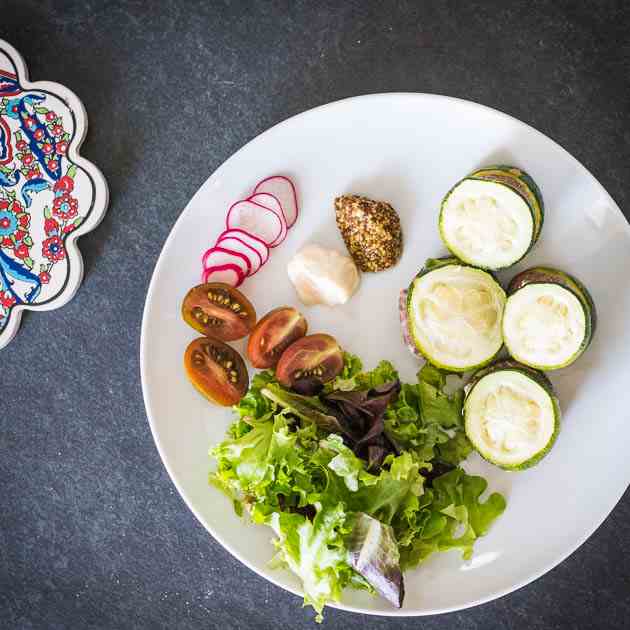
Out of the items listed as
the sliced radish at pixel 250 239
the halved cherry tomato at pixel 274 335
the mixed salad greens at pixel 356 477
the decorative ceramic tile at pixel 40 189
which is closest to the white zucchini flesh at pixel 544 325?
the mixed salad greens at pixel 356 477

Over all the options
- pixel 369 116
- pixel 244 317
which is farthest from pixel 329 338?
pixel 369 116

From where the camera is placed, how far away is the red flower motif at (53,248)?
7.04ft

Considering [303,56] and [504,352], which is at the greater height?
[303,56]

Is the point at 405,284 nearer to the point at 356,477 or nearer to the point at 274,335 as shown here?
the point at 274,335

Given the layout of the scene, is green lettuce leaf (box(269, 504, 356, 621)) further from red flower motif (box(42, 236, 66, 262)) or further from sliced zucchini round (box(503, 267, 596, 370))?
red flower motif (box(42, 236, 66, 262))

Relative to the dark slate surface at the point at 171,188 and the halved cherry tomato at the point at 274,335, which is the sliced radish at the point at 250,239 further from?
the dark slate surface at the point at 171,188

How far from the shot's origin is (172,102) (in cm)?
216

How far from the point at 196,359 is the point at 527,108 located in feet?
3.97

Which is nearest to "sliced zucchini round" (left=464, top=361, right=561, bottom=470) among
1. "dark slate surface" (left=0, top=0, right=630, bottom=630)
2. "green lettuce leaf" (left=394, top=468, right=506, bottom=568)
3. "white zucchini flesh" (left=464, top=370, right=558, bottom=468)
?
"white zucchini flesh" (left=464, top=370, right=558, bottom=468)

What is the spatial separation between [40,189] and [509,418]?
1.54 meters

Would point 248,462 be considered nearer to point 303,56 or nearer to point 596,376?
point 596,376

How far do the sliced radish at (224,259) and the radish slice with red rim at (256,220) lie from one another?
0.23 ft

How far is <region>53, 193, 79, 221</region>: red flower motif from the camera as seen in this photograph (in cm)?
214

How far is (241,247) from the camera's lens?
192 centimetres
